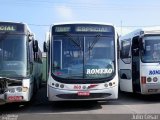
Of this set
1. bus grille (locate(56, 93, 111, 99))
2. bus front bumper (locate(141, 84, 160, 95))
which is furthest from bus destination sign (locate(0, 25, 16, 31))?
bus front bumper (locate(141, 84, 160, 95))

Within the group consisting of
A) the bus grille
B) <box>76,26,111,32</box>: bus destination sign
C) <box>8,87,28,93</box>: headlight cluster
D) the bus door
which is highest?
<box>76,26,111,32</box>: bus destination sign

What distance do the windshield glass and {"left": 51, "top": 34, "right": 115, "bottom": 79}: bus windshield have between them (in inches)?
47.7

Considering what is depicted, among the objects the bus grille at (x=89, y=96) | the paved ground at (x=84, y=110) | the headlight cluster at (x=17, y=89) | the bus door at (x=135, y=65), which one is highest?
the bus door at (x=135, y=65)

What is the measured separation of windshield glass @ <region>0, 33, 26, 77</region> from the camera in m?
15.3

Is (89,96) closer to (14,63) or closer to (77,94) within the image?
(77,94)

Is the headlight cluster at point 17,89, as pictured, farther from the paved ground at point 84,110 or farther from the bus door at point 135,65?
the bus door at point 135,65

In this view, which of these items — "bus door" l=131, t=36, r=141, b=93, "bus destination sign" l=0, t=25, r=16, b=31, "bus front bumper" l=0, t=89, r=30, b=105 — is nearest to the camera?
"bus front bumper" l=0, t=89, r=30, b=105

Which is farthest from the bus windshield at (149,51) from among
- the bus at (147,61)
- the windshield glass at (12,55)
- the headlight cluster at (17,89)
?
the headlight cluster at (17,89)

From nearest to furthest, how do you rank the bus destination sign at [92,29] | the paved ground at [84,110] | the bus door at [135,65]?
1. the paved ground at [84,110]
2. the bus destination sign at [92,29]
3. the bus door at [135,65]

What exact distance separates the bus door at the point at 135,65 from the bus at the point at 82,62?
7.71 feet

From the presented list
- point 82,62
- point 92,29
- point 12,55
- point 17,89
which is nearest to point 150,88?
point 82,62

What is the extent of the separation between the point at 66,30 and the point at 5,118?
437 centimetres

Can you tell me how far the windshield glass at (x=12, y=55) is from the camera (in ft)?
50.3

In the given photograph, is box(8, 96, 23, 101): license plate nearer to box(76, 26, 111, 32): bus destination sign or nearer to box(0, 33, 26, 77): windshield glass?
box(0, 33, 26, 77): windshield glass
